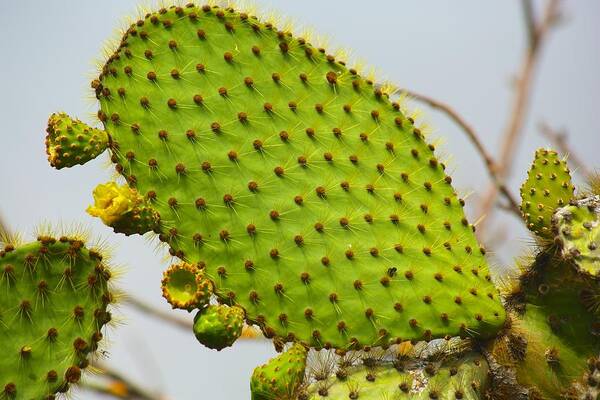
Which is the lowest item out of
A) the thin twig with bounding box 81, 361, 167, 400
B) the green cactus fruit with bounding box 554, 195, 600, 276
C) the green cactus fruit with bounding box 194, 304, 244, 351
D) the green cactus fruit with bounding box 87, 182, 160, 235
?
the thin twig with bounding box 81, 361, 167, 400

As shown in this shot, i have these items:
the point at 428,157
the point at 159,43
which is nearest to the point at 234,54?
the point at 159,43

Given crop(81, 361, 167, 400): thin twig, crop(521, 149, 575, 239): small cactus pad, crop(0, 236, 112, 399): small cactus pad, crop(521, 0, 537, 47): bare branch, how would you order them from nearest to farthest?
crop(0, 236, 112, 399): small cactus pad
crop(521, 149, 575, 239): small cactus pad
crop(81, 361, 167, 400): thin twig
crop(521, 0, 537, 47): bare branch

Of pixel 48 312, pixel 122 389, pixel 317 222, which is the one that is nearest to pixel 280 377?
pixel 317 222

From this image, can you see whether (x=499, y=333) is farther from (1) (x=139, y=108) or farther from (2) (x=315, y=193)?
(1) (x=139, y=108)

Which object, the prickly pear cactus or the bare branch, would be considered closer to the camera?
the prickly pear cactus

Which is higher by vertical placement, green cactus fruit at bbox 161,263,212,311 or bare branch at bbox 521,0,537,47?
green cactus fruit at bbox 161,263,212,311

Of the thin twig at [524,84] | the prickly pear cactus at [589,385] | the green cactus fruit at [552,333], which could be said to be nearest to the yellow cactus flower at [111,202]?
the green cactus fruit at [552,333]

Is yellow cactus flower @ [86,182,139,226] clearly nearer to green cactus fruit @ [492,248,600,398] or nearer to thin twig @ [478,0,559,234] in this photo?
green cactus fruit @ [492,248,600,398]

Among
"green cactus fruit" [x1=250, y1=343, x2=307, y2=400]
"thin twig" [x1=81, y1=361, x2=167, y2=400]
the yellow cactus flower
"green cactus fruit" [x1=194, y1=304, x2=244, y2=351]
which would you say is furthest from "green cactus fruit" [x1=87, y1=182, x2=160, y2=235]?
"thin twig" [x1=81, y1=361, x2=167, y2=400]
